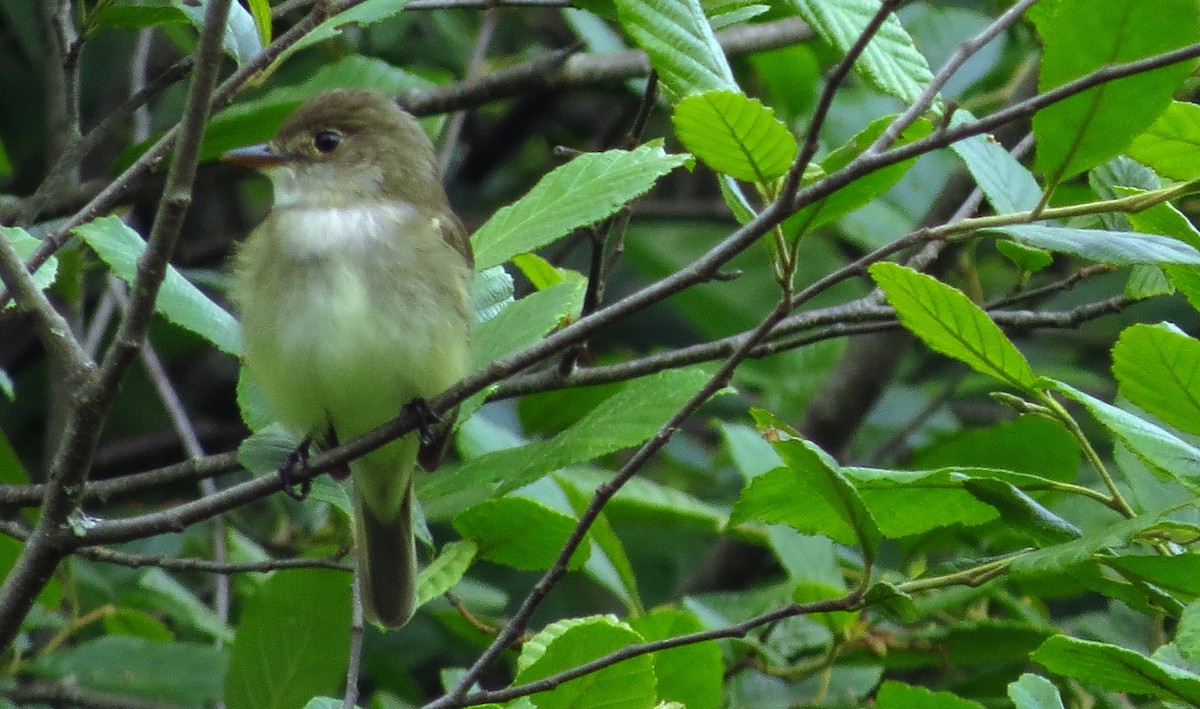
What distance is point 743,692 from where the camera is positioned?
322 centimetres

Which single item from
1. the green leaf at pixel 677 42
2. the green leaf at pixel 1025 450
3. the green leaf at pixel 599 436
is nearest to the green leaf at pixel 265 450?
the green leaf at pixel 599 436

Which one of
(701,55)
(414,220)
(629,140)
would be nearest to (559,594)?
(414,220)

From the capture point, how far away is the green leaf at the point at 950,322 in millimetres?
2047

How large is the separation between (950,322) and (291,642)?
1398mm

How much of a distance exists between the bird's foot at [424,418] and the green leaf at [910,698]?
0.76 metres

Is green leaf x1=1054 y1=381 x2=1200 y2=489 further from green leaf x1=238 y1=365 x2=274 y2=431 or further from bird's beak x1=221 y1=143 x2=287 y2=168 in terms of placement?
bird's beak x1=221 y1=143 x2=287 y2=168

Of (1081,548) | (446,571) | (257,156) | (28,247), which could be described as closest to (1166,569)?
(1081,548)

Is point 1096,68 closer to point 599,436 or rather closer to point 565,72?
point 599,436

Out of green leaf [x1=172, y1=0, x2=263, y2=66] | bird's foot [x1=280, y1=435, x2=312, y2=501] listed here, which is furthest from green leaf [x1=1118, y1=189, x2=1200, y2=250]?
green leaf [x1=172, y1=0, x2=263, y2=66]

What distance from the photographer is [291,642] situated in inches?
114

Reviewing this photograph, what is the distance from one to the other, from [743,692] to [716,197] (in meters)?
3.27

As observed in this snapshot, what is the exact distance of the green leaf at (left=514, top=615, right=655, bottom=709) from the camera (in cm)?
219

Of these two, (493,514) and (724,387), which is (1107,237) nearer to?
(724,387)

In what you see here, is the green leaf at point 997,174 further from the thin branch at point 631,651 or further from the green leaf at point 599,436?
the thin branch at point 631,651
